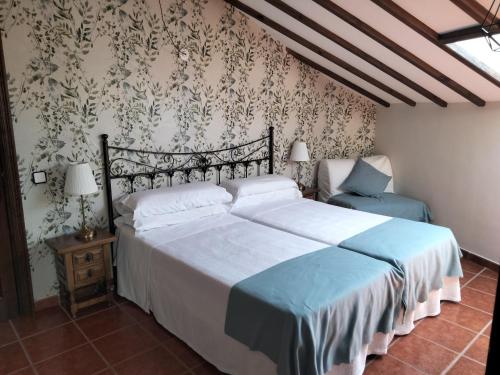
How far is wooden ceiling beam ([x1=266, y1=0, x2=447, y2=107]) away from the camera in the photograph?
3086 millimetres

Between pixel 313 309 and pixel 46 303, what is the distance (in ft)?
7.51

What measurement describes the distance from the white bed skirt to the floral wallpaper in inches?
43.8

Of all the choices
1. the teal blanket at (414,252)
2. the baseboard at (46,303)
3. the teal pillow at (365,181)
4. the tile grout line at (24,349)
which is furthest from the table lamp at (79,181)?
the teal pillow at (365,181)

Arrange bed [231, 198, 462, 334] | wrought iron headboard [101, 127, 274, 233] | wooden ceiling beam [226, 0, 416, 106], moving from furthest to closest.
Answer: wooden ceiling beam [226, 0, 416, 106]
wrought iron headboard [101, 127, 274, 233]
bed [231, 198, 462, 334]

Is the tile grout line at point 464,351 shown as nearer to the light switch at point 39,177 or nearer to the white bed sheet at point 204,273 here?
the white bed sheet at point 204,273

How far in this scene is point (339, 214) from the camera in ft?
11.5

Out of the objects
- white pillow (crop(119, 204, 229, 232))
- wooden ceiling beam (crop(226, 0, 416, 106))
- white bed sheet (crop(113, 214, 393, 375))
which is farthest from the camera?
wooden ceiling beam (crop(226, 0, 416, 106))

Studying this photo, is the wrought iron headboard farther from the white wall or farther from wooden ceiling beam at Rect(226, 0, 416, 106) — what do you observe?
the white wall

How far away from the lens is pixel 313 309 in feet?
6.18

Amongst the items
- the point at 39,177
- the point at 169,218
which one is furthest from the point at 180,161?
the point at 39,177

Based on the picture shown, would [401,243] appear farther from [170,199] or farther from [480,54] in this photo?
[170,199]

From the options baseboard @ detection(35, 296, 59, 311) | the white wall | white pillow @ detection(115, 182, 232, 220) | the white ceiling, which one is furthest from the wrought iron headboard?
the white wall

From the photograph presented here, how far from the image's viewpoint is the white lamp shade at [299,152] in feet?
14.4

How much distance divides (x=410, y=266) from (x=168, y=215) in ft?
6.09
